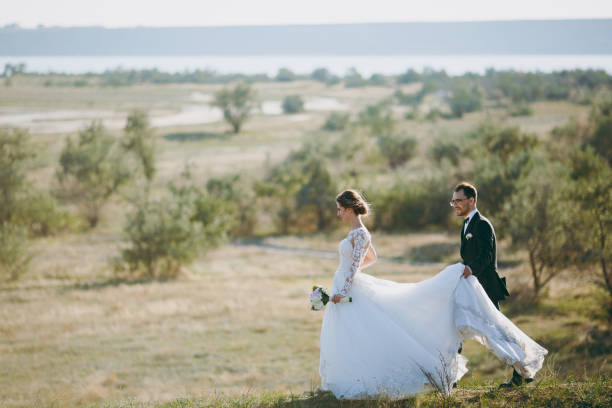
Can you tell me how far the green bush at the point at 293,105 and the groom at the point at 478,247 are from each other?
112m

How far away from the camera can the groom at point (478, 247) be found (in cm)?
636

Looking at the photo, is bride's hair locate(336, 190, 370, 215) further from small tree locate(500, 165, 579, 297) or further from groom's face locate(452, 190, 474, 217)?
small tree locate(500, 165, 579, 297)

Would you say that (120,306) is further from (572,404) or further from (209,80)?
(209,80)

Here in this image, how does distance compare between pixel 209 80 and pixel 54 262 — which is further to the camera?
pixel 209 80

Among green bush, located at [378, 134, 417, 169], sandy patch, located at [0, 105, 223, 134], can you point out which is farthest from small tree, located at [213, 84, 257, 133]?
green bush, located at [378, 134, 417, 169]

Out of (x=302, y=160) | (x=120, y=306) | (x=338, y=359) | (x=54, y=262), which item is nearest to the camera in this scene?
(x=338, y=359)

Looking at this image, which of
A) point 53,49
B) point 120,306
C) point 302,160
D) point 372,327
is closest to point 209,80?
point 53,49

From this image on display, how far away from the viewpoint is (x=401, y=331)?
6555mm

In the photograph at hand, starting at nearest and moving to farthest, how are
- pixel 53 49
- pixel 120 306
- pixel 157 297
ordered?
1. pixel 120 306
2. pixel 157 297
3. pixel 53 49

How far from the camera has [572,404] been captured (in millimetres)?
6152

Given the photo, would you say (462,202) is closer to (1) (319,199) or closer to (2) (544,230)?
(2) (544,230)

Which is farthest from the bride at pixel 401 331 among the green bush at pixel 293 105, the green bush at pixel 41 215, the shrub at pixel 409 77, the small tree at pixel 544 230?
the shrub at pixel 409 77

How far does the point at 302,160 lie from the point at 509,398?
44838 millimetres

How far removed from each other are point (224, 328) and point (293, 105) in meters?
A: 102
